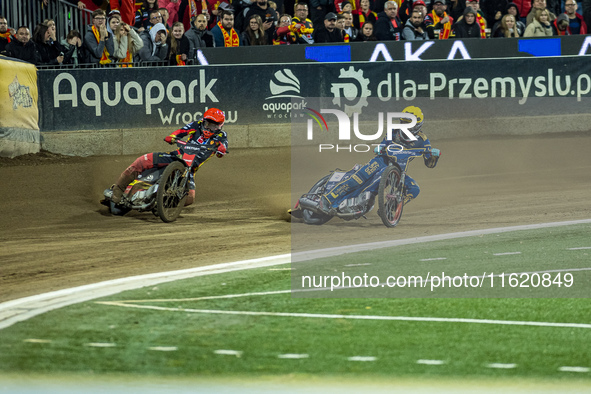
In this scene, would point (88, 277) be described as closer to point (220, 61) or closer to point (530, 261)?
point (530, 261)

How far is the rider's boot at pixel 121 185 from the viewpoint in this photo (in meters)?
12.7

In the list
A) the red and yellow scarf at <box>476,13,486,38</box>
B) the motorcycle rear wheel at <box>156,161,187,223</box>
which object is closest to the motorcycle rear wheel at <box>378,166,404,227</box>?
the motorcycle rear wheel at <box>156,161,187,223</box>

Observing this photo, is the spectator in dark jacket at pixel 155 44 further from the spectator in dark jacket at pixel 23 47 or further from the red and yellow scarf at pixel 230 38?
the spectator in dark jacket at pixel 23 47

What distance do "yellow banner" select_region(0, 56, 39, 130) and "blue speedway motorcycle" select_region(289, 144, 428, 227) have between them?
7.34 metres

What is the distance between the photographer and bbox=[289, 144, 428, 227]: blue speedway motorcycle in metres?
11.3

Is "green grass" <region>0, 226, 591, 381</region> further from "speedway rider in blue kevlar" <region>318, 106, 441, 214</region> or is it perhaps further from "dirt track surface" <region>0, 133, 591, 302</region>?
"speedway rider in blue kevlar" <region>318, 106, 441, 214</region>

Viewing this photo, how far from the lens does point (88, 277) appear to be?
881 centimetres

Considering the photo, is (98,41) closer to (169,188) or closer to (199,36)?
(199,36)

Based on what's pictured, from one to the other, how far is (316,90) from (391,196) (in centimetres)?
695

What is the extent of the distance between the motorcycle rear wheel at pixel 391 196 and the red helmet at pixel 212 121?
2595 millimetres

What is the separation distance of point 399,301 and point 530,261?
227 cm

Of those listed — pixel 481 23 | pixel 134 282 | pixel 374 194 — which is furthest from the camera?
pixel 481 23

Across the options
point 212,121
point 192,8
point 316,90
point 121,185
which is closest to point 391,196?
point 212,121

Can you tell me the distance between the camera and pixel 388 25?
750 inches
